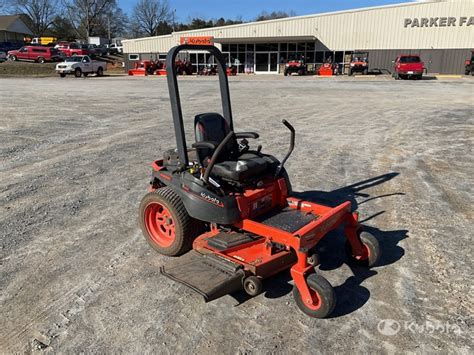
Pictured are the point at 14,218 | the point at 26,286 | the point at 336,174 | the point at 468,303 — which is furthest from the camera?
the point at 336,174

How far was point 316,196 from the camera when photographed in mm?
6062

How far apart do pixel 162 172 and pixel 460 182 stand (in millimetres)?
4895

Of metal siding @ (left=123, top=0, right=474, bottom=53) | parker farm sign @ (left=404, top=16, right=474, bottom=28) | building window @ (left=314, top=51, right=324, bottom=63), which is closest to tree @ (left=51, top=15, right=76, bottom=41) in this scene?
metal siding @ (left=123, top=0, right=474, bottom=53)

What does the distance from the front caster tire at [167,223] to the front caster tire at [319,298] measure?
51.3 inches

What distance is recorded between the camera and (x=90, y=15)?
3169 inches

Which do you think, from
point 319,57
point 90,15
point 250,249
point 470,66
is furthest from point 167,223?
point 90,15

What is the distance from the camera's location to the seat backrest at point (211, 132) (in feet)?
14.1

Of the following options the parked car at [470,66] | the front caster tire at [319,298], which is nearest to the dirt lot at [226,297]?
the front caster tire at [319,298]

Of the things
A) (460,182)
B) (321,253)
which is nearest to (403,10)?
(460,182)

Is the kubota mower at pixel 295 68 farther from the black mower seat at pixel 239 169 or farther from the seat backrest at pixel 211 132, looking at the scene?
the black mower seat at pixel 239 169

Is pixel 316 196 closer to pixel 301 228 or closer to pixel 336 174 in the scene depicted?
pixel 336 174

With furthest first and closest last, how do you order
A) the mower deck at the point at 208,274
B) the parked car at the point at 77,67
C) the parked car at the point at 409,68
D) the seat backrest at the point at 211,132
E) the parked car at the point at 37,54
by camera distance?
the parked car at the point at 37,54
the parked car at the point at 77,67
the parked car at the point at 409,68
the seat backrest at the point at 211,132
the mower deck at the point at 208,274

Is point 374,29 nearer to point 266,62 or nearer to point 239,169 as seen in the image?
point 266,62

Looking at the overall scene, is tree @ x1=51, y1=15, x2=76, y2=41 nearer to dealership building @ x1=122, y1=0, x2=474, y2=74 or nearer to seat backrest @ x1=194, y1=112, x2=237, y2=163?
dealership building @ x1=122, y1=0, x2=474, y2=74
